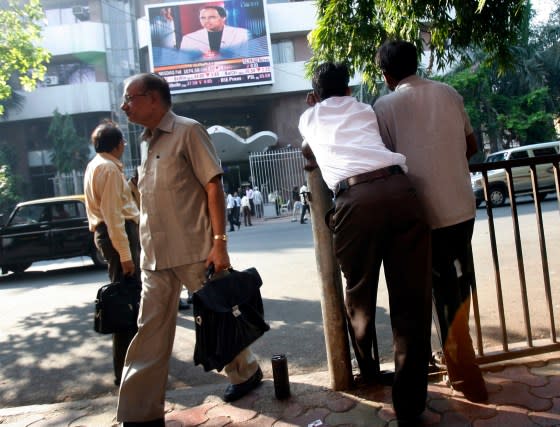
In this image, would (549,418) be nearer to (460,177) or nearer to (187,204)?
(460,177)

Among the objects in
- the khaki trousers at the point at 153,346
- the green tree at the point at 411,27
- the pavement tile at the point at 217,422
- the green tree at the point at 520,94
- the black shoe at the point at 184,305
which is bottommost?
the pavement tile at the point at 217,422

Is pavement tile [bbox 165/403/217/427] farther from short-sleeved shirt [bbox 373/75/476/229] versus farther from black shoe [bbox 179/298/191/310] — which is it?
black shoe [bbox 179/298/191/310]

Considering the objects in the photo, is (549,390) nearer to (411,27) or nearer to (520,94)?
(411,27)

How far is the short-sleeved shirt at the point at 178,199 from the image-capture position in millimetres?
2605

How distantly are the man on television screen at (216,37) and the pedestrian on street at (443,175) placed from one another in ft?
82.7

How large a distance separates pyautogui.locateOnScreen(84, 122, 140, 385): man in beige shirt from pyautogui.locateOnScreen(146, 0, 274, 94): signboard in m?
23.5

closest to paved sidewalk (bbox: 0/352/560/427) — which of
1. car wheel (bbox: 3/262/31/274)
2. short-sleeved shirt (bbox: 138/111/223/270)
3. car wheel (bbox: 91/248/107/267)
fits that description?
short-sleeved shirt (bbox: 138/111/223/270)

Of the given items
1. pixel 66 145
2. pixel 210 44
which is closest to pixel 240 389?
pixel 210 44

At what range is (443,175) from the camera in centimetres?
234

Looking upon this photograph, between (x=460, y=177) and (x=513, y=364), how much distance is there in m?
1.21

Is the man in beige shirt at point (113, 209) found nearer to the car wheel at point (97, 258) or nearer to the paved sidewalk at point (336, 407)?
the paved sidewalk at point (336, 407)

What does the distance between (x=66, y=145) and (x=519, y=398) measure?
28.8 m

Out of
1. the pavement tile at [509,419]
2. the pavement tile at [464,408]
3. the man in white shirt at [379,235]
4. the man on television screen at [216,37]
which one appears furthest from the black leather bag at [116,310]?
the man on television screen at [216,37]

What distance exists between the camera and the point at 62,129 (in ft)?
91.3
